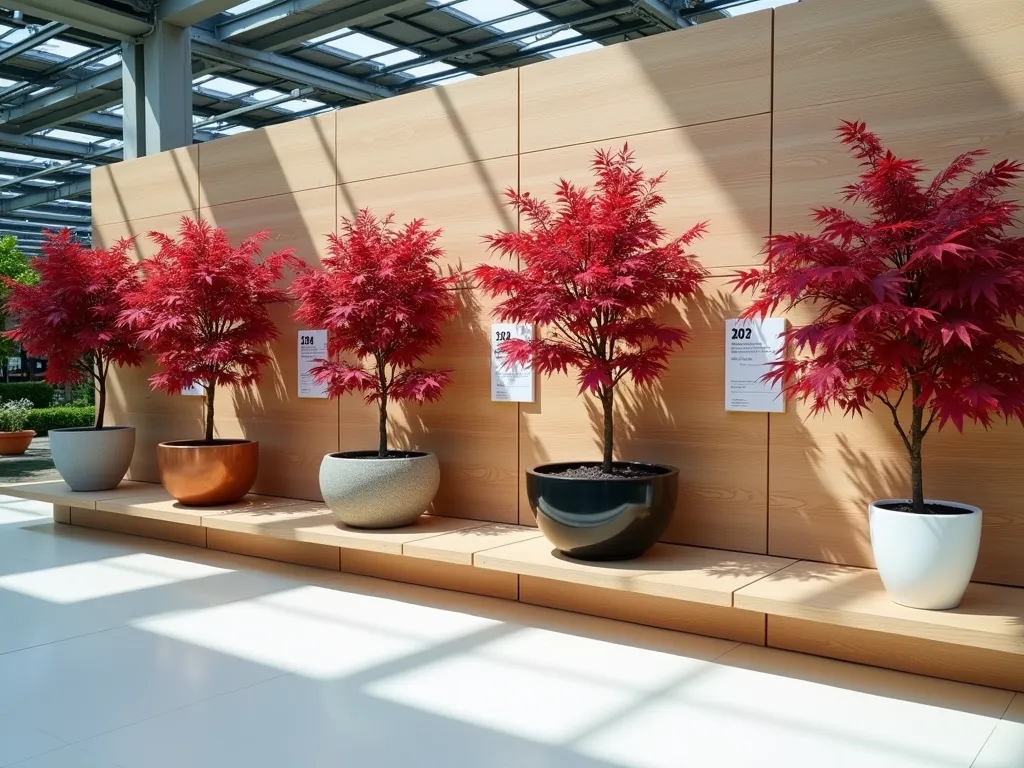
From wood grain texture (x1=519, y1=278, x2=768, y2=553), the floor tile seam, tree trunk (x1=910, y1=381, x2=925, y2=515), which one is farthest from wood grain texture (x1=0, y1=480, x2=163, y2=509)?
tree trunk (x1=910, y1=381, x2=925, y2=515)

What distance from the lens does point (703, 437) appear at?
12.5ft

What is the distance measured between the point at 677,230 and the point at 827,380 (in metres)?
1.24

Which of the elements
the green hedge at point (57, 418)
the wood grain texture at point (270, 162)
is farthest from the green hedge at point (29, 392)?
the wood grain texture at point (270, 162)

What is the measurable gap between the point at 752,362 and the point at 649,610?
1.09m

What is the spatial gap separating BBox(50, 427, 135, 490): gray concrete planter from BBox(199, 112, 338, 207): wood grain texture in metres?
1.62

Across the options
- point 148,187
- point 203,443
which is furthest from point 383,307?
point 148,187

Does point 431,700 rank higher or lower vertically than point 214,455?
Result: lower

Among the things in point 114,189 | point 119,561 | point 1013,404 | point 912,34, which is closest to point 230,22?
point 114,189

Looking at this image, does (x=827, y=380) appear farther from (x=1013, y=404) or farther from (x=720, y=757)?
(x=720, y=757)

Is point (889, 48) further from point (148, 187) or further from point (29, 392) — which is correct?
point (29, 392)

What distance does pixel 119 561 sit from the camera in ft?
16.1

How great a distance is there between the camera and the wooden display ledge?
285 cm

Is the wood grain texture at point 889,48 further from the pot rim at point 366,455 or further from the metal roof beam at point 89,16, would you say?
the metal roof beam at point 89,16

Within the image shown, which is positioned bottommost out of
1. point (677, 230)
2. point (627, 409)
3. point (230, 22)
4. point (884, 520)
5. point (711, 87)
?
point (884, 520)
